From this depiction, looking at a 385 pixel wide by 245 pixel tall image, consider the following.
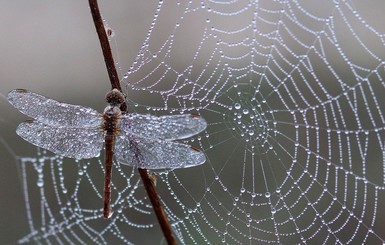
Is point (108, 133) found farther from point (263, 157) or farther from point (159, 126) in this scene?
point (263, 157)

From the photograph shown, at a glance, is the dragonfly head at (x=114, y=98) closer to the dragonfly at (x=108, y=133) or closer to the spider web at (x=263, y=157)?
the dragonfly at (x=108, y=133)

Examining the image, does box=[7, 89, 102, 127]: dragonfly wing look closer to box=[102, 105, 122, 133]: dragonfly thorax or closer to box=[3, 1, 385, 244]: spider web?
box=[102, 105, 122, 133]: dragonfly thorax

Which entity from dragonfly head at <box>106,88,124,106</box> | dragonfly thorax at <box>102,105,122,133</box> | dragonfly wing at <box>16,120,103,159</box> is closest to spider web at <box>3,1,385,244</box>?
dragonfly wing at <box>16,120,103,159</box>

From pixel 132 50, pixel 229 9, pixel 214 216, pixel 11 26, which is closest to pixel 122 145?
pixel 214 216

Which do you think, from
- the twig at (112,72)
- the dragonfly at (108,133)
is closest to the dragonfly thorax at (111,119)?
the dragonfly at (108,133)

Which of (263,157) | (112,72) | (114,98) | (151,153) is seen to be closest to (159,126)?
(151,153)

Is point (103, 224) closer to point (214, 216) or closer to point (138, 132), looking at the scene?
point (214, 216)
